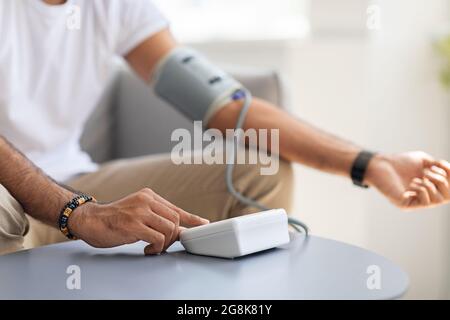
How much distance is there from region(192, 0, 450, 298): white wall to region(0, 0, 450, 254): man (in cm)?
56

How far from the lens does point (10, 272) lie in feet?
2.02

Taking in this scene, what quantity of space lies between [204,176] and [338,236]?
68 cm

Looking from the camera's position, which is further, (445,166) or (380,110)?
(380,110)

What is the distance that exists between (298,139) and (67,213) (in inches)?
17.9

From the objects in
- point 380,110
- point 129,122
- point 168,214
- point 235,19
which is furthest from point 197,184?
point 235,19

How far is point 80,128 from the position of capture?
47.9 inches

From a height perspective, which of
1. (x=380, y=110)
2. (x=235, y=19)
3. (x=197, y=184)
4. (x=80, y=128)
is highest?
(x=235, y=19)

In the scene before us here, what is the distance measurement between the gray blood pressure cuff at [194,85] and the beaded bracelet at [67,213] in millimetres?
401

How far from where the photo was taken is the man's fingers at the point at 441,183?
87 centimetres

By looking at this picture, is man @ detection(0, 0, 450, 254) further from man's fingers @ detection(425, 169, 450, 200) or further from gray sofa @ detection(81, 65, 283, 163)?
gray sofa @ detection(81, 65, 283, 163)

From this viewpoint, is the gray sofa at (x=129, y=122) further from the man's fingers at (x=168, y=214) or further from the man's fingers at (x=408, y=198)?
the man's fingers at (x=168, y=214)

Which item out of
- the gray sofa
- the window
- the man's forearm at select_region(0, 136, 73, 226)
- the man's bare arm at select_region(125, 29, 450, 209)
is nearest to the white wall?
the window

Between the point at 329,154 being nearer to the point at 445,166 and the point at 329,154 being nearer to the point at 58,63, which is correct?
the point at 445,166

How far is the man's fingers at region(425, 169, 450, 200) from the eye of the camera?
865mm
